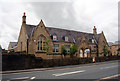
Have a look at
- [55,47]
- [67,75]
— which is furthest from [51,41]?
[67,75]

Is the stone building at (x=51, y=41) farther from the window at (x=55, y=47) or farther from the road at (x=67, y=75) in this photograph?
the road at (x=67, y=75)

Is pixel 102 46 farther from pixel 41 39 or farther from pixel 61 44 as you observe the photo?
pixel 41 39

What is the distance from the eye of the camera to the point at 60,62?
2353 cm

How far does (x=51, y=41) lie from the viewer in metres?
30.9

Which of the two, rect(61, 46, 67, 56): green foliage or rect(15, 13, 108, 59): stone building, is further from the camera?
rect(61, 46, 67, 56): green foliage

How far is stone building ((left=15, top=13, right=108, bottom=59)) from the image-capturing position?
2844 cm

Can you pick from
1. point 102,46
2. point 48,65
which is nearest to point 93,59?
point 48,65

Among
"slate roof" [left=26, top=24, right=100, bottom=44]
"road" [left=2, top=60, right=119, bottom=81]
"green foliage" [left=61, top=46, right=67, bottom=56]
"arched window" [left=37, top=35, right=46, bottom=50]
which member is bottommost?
"road" [left=2, top=60, right=119, bottom=81]

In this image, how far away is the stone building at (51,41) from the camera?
93.3 feet

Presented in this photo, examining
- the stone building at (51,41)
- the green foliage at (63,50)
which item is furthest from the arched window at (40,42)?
the green foliage at (63,50)

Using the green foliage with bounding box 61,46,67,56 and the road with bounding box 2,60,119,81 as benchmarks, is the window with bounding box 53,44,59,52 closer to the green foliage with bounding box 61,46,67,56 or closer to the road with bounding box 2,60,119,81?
the green foliage with bounding box 61,46,67,56

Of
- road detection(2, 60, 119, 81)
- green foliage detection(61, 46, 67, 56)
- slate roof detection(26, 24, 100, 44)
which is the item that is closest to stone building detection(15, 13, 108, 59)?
slate roof detection(26, 24, 100, 44)

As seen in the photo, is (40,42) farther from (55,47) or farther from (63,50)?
(63,50)

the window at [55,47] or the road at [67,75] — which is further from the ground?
the window at [55,47]
